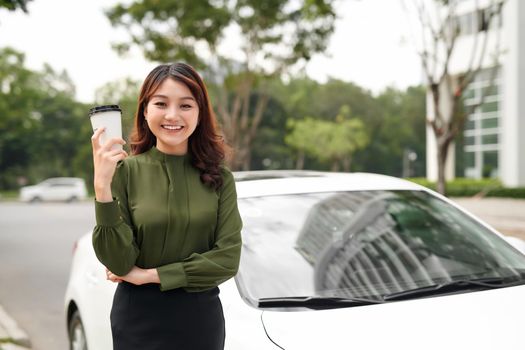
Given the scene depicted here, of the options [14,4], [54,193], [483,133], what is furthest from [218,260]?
[54,193]

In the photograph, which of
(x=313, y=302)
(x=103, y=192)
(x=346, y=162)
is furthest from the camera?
(x=346, y=162)

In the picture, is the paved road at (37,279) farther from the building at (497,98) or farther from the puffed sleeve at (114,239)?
the building at (497,98)

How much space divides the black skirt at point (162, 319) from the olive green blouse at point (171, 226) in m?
0.06

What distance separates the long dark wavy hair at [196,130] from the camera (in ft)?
5.86

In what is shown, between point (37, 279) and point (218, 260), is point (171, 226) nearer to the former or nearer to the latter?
point (218, 260)

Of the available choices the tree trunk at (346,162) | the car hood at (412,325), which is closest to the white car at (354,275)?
the car hood at (412,325)

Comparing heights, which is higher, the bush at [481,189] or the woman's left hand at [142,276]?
the woman's left hand at [142,276]

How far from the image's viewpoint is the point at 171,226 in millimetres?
1728

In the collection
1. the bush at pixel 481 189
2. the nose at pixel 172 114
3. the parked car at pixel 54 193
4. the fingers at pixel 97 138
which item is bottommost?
the parked car at pixel 54 193

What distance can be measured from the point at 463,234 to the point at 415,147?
68438 millimetres

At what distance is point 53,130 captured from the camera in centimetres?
5416

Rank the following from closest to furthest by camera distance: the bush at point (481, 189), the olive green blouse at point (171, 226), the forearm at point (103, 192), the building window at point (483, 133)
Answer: the forearm at point (103, 192)
the olive green blouse at point (171, 226)
the bush at point (481, 189)
the building window at point (483, 133)

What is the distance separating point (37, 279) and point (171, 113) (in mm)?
6962

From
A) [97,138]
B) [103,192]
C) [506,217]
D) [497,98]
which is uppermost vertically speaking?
[497,98]
